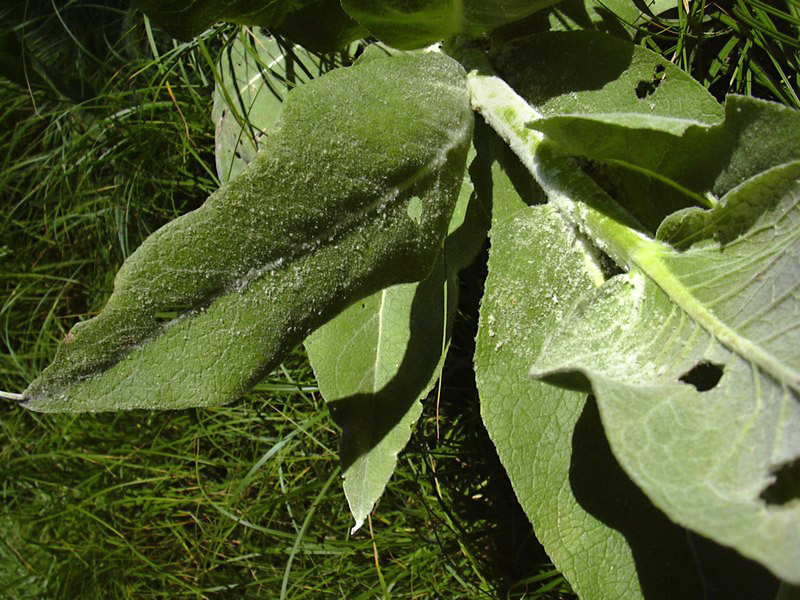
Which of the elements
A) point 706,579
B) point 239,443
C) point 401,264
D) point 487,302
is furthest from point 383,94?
point 239,443

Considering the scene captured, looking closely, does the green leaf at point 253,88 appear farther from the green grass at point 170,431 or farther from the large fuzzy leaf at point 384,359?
the large fuzzy leaf at point 384,359

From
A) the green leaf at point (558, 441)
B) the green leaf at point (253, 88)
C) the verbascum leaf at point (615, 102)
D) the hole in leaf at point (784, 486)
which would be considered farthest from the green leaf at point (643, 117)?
the green leaf at point (253, 88)

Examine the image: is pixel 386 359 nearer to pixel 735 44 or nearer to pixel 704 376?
pixel 704 376

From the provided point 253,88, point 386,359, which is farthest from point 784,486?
point 253,88

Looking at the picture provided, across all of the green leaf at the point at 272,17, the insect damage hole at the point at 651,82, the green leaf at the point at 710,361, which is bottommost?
the green leaf at the point at 710,361

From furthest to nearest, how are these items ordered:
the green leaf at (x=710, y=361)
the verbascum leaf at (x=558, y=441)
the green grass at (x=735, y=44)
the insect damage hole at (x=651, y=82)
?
the green grass at (x=735, y=44)
the insect damage hole at (x=651, y=82)
the verbascum leaf at (x=558, y=441)
the green leaf at (x=710, y=361)

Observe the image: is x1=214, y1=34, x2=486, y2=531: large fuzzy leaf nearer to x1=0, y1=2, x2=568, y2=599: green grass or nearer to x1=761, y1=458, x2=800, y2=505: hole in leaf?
x1=0, y1=2, x2=568, y2=599: green grass

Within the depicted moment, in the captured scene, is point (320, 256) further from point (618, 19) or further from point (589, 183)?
point (618, 19)
